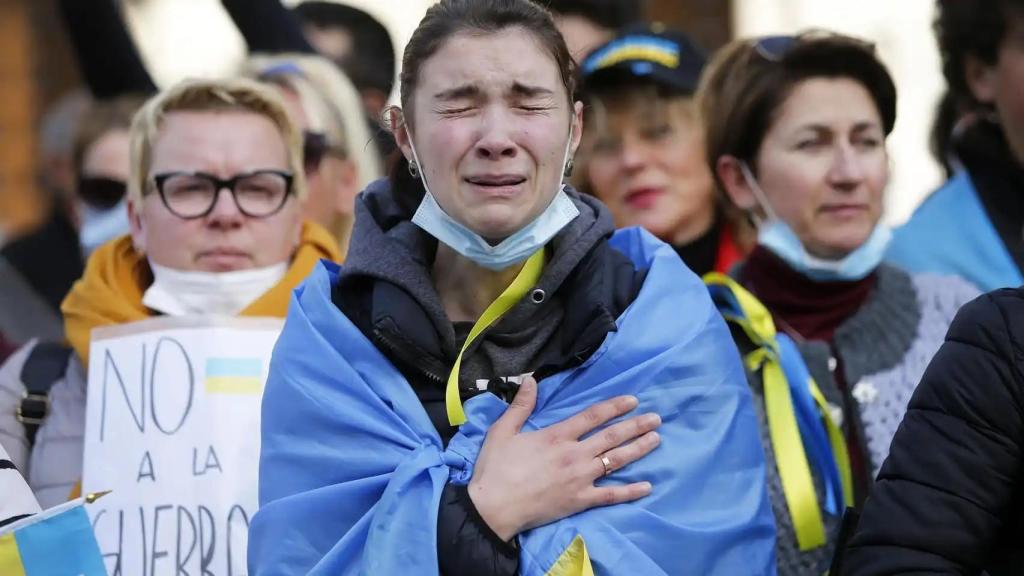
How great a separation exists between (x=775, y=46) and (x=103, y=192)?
8.15 feet

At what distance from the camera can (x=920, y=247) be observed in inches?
209

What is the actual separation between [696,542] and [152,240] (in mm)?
1886

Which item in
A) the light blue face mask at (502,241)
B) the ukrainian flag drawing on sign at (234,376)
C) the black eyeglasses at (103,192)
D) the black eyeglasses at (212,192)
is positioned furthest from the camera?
the black eyeglasses at (103,192)

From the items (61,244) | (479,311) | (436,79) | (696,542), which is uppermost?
(436,79)

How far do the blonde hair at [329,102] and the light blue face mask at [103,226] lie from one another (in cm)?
63

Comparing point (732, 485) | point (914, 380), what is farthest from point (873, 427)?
point (732, 485)

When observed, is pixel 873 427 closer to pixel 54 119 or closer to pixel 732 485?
pixel 732 485

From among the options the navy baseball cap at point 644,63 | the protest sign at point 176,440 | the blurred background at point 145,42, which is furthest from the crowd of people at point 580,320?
the blurred background at point 145,42

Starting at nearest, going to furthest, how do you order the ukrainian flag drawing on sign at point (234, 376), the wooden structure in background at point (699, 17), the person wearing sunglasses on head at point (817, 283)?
the person wearing sunglasses on head at point (817, 283), the ukrainian flag drawing on sign at point (234, 376), the wooden structure in background at point (699, 17)

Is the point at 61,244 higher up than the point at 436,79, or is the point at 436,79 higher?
A: the point at 436,79

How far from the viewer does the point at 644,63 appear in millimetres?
5801

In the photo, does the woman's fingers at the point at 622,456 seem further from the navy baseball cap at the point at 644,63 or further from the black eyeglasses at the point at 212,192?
the navy baseball cap at the point at 644,63

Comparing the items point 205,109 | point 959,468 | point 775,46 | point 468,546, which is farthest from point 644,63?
point 959,468

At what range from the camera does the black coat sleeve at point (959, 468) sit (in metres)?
3.36
